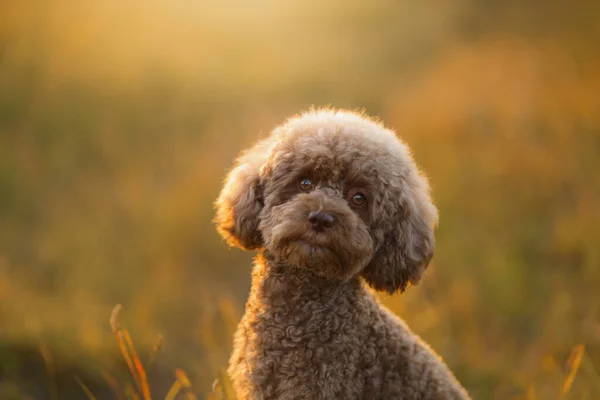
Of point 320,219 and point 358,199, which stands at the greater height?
point 358,199

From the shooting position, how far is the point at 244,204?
3.04m

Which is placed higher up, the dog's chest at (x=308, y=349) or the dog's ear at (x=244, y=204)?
the dog's ear at (x=244, y=204)

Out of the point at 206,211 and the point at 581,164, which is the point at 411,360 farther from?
the point at 581,164

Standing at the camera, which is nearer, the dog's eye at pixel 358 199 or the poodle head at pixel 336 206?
the poodle head at pixel 336 206

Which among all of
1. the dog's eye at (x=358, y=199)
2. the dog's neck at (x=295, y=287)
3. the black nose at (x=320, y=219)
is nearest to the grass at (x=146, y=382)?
the dog's neck at (x=295, y=287)

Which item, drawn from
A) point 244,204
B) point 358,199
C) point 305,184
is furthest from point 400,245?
point 244,204

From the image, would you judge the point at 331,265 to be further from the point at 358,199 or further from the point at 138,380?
the point at 138,380

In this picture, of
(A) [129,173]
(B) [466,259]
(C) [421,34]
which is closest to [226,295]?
(A) [129,173]

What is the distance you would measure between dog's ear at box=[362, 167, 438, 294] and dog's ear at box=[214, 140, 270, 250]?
1.73 feet

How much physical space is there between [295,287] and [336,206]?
1.48ft

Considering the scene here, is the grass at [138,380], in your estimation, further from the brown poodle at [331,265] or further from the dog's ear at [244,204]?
the dog's ear at [244,204]

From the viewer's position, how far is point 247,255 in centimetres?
630

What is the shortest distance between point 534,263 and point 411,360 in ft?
11.1

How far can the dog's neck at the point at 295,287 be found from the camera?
9.79 ft
